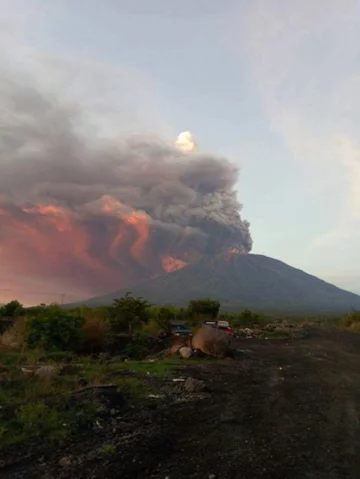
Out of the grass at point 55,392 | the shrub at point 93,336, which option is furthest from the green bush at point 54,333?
the grass at point 55,392

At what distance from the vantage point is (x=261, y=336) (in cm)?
3869

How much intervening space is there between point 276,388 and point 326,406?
2.49 meters

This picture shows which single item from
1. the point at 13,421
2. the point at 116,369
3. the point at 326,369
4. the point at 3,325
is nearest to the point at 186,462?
the point at 13,421

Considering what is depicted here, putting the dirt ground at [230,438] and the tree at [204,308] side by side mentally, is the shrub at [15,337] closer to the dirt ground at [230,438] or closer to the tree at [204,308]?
the dirt ground at [230,438]

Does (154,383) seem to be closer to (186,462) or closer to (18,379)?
(18,379)

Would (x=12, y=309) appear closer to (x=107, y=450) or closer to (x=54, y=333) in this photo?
(x=54, y=333)

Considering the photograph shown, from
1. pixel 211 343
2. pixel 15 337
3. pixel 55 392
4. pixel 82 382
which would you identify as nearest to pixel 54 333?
pixel 15 337

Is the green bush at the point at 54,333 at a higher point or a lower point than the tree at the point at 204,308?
lower

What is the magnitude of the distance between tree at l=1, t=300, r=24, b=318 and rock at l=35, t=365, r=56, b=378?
22916 millimetres

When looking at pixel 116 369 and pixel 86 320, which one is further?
pixel 86 320

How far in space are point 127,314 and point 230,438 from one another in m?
23.9

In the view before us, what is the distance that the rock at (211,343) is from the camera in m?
22.0

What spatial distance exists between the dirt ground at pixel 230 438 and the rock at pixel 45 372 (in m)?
3.88

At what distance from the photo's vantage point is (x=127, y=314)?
3247cm
